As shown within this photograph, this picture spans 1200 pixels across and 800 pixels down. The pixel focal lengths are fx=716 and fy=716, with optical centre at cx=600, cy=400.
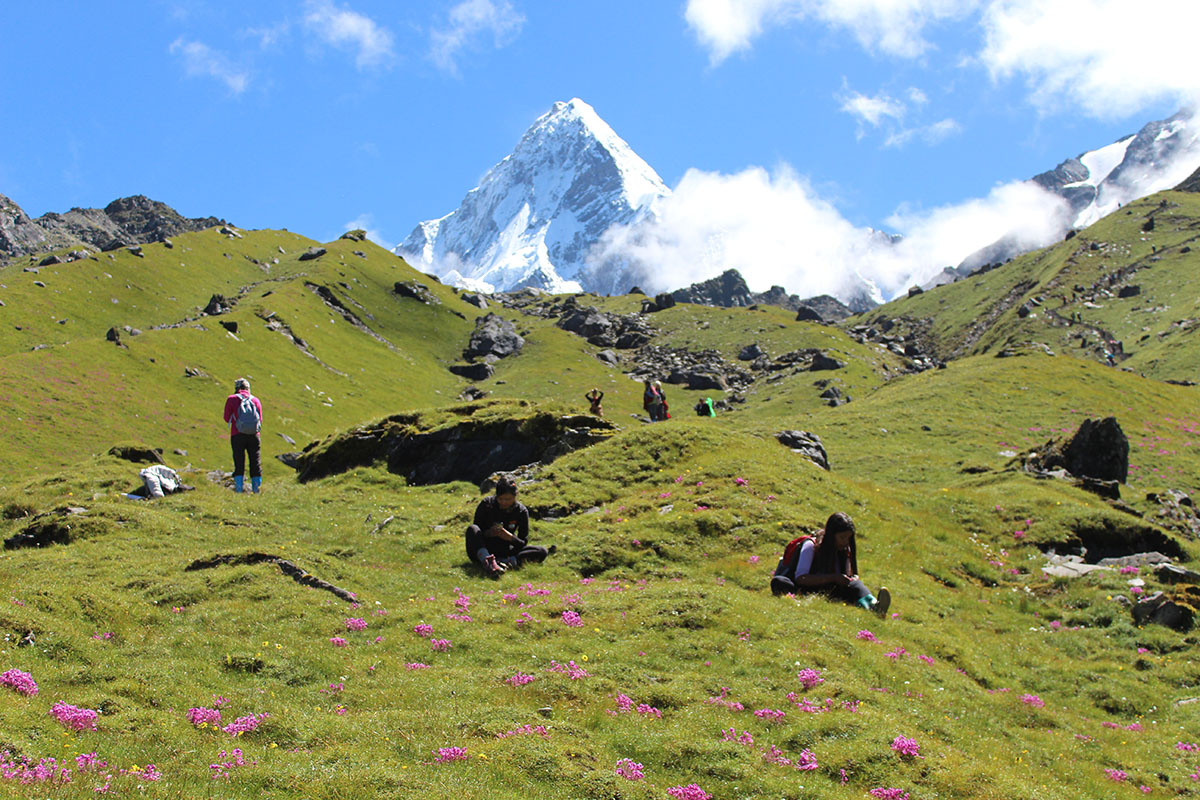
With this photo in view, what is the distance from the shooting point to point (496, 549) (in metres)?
22.6

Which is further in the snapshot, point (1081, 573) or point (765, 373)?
point (765, 373)

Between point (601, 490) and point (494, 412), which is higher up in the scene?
point (494, 412)

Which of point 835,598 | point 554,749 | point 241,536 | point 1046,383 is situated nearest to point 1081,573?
point 835,598

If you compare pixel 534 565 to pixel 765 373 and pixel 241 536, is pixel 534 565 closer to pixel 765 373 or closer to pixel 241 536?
pixel 241 536

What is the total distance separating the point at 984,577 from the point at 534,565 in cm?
1670

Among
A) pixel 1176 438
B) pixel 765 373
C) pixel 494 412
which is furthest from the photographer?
pixel 765 373

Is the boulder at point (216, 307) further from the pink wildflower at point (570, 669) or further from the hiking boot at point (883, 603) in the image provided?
the hiking boot at point (883, 603)

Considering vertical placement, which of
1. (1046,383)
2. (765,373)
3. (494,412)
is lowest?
(494,412)

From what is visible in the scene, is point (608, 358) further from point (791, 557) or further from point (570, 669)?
point (570, 669)

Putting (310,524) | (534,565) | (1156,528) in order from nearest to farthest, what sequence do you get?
(534,565)
(310,524)
(1156,528)

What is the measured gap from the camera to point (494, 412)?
125 ft

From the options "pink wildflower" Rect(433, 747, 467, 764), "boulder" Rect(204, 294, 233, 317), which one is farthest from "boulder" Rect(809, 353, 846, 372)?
"pink wildflower" Rect(433, 747, 467, 764)

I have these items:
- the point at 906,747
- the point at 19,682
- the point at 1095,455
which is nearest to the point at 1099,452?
the point at 1095,455

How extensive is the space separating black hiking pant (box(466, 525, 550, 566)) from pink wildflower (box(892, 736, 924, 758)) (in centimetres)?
1287
